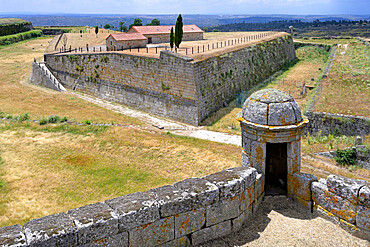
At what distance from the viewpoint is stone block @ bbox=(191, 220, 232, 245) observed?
6.09 metres

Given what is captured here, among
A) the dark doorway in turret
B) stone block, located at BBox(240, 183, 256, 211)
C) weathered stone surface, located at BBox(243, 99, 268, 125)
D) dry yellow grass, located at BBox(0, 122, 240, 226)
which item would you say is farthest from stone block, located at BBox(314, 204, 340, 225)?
dry yellow grass, located at BBox(0, 122, 240, 226)

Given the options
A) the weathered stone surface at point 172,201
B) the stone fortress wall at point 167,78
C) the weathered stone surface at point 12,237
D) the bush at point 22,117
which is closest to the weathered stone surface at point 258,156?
the weathered stone surface at point 172,201

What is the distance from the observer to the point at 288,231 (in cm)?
650

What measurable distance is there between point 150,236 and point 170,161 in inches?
432

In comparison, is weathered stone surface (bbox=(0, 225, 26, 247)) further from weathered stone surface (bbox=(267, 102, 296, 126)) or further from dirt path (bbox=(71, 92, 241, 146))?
dirt path (bbox=(71, 92, 241, 146))

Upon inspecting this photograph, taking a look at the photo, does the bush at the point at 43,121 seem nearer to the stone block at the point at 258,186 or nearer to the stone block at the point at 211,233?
the stone block at the point at 258,186

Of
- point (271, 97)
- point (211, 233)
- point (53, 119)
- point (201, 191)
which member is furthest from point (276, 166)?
point (53, 119)

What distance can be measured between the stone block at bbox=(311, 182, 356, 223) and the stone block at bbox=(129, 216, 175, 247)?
3328 mm

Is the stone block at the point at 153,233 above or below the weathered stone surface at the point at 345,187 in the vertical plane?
below

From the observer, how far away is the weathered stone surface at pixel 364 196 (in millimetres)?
5895

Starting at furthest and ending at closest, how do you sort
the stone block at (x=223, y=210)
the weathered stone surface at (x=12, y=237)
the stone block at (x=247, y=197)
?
1. the stone block at (x=247, y=197)
2. the stone block at (x=223, y=210)
3. the weathered stone surface at (x=12, y=237)

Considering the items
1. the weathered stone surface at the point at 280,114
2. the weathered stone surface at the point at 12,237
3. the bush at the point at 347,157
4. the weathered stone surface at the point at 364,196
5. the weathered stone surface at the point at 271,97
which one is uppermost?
the weathered stone surface at the point at 271,97

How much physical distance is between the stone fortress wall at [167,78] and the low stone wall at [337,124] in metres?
9.47

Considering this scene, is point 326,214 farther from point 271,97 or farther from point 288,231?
point 271,97
